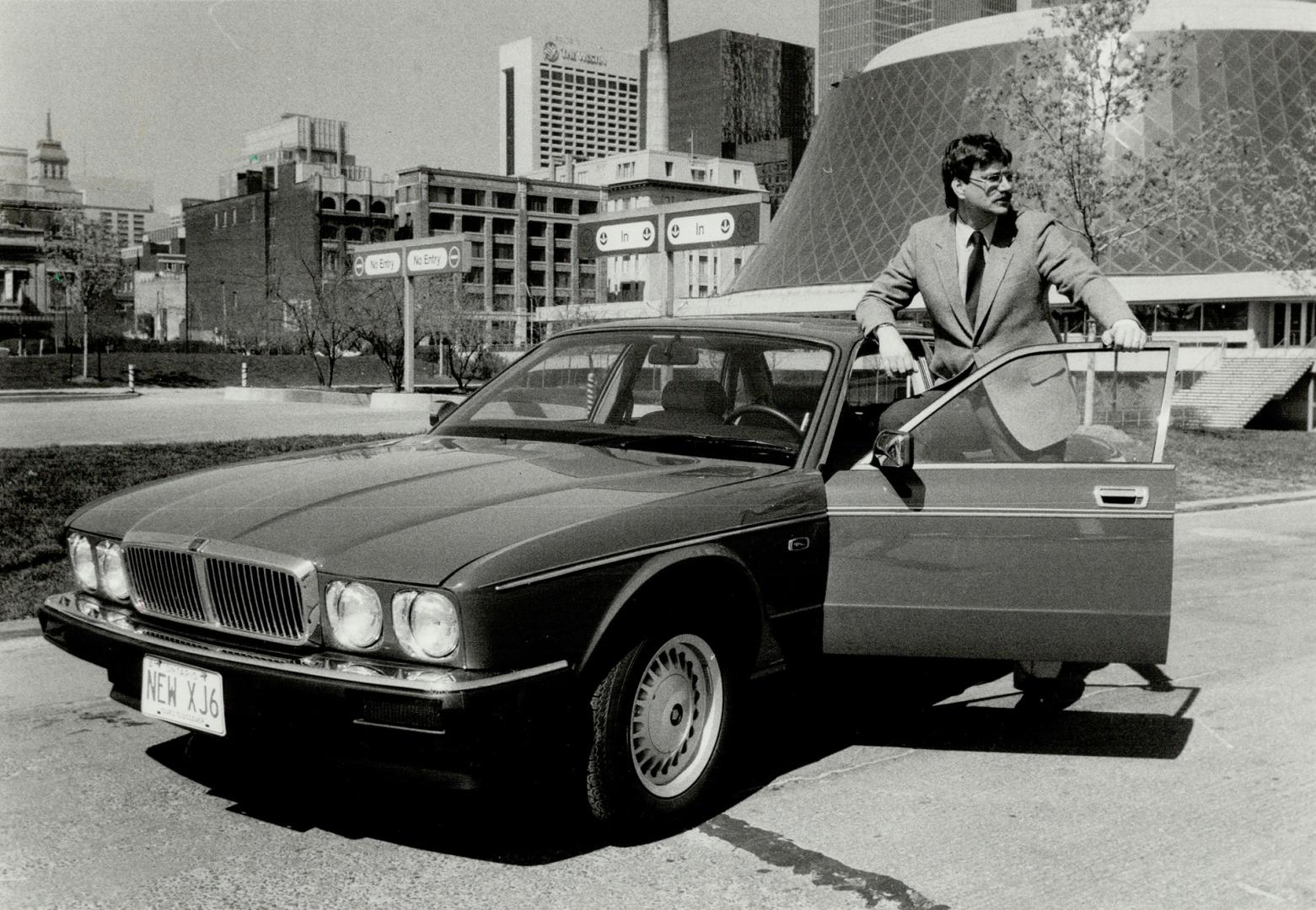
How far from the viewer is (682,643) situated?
12.9 ft

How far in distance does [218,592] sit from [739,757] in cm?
202

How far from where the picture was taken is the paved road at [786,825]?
3486 millimetres

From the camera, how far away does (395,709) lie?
3.28m

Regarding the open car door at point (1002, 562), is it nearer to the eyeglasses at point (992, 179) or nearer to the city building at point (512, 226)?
the eyeglasses at point (992, 179)

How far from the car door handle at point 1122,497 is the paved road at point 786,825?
39.9 inches

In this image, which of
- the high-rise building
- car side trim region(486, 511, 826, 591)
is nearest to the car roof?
car side trim region(486, 511, 826, 591)

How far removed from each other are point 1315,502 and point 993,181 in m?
13.2

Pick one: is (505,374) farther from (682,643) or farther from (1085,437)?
(1085,437)

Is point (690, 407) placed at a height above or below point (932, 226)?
below

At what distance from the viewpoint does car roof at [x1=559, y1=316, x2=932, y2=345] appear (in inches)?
193

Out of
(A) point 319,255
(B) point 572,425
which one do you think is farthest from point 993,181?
(A) point 319,255

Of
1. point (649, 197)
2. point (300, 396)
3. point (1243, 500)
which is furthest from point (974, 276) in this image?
point (649, 197)

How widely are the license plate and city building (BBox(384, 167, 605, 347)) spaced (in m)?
104

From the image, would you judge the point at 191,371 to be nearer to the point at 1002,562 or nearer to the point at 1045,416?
the point at 1045,416
